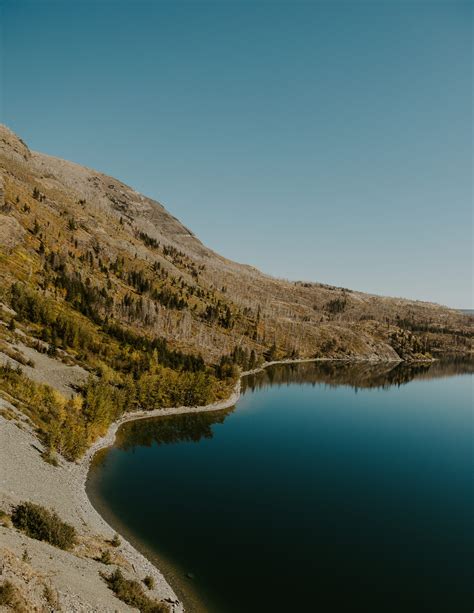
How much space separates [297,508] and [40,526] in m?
27.5

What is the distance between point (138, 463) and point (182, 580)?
2495 centimetres

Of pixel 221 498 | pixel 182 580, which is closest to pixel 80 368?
pixel 221 498

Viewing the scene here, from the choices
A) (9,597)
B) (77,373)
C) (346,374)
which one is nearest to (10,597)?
(9,597)

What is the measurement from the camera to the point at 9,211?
5448 inches

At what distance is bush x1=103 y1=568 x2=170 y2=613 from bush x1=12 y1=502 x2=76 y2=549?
4.01 meters

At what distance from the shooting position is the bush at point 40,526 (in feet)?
79.3

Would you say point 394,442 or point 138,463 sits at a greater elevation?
point 394,442

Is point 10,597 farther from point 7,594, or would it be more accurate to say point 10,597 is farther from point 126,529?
point 126,529

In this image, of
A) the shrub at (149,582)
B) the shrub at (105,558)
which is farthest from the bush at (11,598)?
the shrub at (149,582)

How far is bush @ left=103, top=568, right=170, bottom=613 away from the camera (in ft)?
73.7

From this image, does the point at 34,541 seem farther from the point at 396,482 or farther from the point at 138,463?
the point at 396,482

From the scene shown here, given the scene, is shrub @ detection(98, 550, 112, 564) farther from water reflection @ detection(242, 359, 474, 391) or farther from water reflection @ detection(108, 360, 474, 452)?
water reflection @ detection(242, 359, 474, 391)

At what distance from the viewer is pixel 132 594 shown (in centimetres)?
2303

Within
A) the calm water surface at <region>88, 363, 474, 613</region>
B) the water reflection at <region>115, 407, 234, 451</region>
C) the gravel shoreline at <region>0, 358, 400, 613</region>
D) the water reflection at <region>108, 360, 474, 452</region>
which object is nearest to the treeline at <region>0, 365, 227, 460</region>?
the gravel shoreline at <region>0, 358, 400, 613</region>
